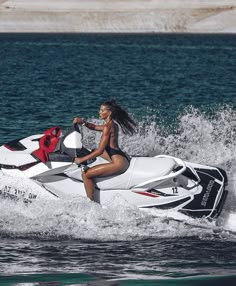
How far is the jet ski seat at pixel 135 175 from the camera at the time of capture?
15.0 m

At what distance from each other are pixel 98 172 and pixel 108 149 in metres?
0.39

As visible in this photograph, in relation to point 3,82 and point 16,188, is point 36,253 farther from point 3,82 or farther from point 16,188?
point 3,82

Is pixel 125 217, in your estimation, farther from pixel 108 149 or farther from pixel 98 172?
pixel 108 149

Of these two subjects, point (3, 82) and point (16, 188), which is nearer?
point (16, 188)

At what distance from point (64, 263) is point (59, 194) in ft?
6.41

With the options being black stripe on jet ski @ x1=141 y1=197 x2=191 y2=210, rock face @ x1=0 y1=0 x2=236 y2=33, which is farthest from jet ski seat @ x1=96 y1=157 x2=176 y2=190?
rock face @ x1=0 y1=0 x2=236 y2=33

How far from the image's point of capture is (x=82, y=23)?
125375mm

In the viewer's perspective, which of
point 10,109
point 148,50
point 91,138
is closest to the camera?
point 91,138

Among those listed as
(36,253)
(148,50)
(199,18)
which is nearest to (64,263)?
(36,253)

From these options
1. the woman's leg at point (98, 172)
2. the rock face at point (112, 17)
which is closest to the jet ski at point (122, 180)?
the woman's leg at point (98, 172)

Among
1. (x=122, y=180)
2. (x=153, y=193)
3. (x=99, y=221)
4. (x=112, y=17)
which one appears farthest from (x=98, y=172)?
(x=112, y=17)

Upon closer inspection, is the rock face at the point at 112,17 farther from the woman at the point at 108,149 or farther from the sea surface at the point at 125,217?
the woman at the point at 108,149

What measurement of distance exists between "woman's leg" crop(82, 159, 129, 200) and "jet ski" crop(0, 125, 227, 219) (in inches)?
4.2

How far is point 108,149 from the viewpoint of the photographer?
15062 mm
